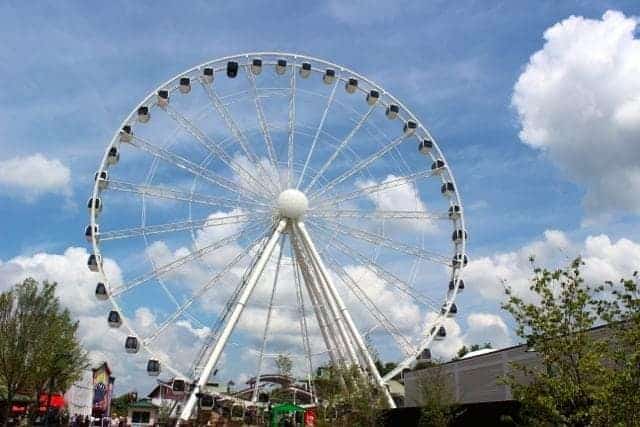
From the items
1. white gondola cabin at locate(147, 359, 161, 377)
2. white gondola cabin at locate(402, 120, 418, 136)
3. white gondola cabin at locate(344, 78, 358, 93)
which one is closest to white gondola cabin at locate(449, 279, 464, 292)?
white gondola cabin at locate(402, 120, 418, 136)

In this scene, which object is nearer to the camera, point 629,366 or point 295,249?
point 629,366

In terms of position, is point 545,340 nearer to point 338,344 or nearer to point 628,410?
point 628,410

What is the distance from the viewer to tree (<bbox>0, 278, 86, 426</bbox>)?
4016 centimetres

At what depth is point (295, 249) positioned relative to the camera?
39.7 metres

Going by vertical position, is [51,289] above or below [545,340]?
above

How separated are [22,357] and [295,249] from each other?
16.1 m

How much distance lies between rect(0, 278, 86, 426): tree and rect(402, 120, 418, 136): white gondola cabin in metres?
22.3

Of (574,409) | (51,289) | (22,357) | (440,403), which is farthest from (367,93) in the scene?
(574,409)

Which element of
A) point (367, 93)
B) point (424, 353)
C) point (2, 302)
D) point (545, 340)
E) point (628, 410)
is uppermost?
point (367, 93)

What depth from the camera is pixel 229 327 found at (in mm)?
36531

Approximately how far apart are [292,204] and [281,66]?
8305 mm

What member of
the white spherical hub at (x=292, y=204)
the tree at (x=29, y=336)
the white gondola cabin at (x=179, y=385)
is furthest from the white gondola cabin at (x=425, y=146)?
the tree at (x=29, y=336)

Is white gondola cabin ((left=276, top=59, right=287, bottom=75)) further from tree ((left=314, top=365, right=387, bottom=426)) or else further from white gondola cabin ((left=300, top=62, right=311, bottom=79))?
tree ((left=314, top=365, right=387, bottom=426))

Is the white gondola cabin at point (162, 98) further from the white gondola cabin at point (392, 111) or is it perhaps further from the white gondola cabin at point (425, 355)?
the white gondola cabin at point (425, 355)
